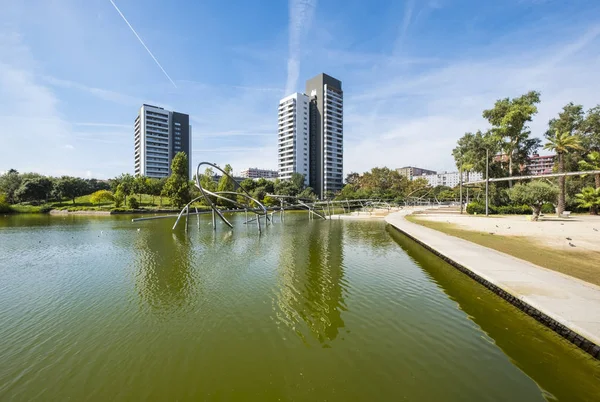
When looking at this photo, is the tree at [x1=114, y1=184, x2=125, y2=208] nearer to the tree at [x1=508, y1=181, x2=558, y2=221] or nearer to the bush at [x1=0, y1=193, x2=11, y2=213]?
the bush at [x1=0, y1=193, x2=11, y2=213]

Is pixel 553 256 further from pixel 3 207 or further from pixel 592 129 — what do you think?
pixel 3 207

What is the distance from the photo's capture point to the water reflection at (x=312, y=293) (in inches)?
340

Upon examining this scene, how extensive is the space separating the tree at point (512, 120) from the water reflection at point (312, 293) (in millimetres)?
50369

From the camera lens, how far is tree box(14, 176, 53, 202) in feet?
230

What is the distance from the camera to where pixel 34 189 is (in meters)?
71.8

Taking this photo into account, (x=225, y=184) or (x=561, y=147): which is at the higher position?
(x=561, y=147)

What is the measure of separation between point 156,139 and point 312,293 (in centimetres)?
12841

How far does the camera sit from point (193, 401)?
5367mm

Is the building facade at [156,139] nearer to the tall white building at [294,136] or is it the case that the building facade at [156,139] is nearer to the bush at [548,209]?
the tall white building at [294,136]

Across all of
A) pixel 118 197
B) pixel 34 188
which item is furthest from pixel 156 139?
pixel 118 197

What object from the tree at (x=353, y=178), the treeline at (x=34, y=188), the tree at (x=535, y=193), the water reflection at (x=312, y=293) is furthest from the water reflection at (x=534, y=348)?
the tree at (x=353, y=178)

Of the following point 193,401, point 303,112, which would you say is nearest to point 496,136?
point 193,401

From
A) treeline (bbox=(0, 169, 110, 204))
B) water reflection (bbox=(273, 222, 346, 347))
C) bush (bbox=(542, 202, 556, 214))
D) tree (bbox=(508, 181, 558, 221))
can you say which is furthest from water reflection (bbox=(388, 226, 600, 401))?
treeline (bbox=(0, 169, 110, 204))

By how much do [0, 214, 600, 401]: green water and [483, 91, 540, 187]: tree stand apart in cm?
5055
